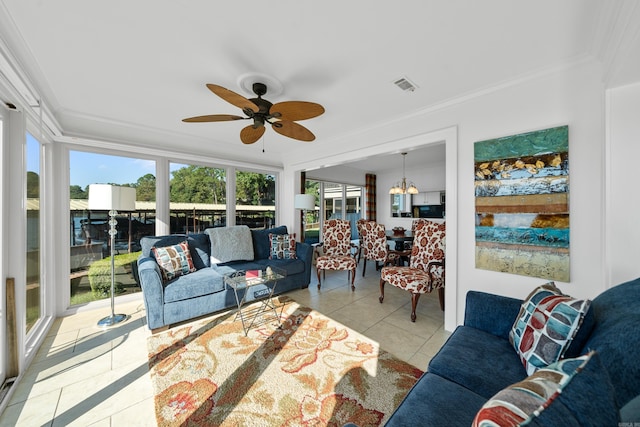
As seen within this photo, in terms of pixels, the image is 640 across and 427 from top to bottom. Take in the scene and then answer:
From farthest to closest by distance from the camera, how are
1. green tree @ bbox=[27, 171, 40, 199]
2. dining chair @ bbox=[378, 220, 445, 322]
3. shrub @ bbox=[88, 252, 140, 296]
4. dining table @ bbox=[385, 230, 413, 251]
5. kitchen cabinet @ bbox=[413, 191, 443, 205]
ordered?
Result: 1. kitchen cabinet @ bbox=[413, 191, 443, 205]
2. dining table @ bbox=[385, 230, 413, 251]
3. shrub @ bbox=[88, 252, 140, 296]
4. dining chair @ bbox=[378, 220, 445, 322]
5. green tree @ bbox=[27, 171, 40, 199]

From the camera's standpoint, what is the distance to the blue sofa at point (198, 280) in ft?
8.42

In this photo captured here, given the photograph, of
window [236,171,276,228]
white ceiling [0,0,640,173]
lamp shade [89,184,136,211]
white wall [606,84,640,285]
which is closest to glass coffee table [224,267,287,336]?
lamp shade [89,184,136,211]

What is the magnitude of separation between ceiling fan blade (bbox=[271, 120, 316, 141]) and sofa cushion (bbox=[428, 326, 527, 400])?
6.67 ft

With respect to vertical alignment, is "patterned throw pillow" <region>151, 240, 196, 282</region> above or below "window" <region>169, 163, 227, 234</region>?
below

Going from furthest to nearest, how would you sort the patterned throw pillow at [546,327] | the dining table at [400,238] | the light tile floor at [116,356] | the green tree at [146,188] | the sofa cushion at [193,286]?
the dining table at [400,238] < the green tree at [146,188] < the sofa cushion at [193,286] < the light tile floor at [116,356] < the patterned throw pillow at [546,327]

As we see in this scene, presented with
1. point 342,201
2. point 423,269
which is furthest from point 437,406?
point 342,201

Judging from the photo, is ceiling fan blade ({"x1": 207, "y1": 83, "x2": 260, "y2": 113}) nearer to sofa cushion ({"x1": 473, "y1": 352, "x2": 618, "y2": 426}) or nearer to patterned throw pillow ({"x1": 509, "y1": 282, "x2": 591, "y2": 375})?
sofa cushion ({"x1": 473, "y1": 352, "x2": 618, "y2": 426})

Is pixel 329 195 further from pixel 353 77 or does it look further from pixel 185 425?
pixel 185 425

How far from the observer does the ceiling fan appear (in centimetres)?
189

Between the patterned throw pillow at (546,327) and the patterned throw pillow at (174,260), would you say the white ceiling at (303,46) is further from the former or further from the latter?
the patterned throw pillow at (174,260)

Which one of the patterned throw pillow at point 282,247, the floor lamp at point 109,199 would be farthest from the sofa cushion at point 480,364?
the floor lamp at point 109,199

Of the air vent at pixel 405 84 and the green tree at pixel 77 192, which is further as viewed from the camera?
the green tree at pixel 77 192

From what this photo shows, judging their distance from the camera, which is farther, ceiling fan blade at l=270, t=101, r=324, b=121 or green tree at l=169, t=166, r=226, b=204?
green tree at l=169, t=166, r=226, b=204

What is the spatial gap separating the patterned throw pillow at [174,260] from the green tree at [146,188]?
100 cm
